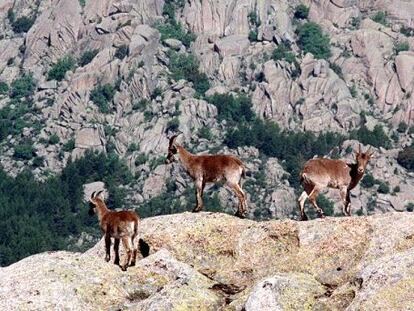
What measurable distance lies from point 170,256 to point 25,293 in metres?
4.54

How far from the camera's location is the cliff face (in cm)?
2391

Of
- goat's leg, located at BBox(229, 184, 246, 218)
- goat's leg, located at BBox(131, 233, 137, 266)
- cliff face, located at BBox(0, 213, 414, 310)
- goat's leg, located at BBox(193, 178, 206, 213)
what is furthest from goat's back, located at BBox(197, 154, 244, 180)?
goat's leg, located at BBox(131, 233, 137, 266)

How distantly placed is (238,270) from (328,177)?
7258 millimetres

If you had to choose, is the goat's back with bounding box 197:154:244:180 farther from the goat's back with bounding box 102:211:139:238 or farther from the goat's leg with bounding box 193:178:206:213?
the goat's back with bounding box 102:211:139:238

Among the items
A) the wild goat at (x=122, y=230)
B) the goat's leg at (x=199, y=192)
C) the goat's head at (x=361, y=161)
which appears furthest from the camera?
the goat's head at (x=361, y=161)

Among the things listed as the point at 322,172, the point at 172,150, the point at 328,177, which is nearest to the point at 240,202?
the point at 322,172

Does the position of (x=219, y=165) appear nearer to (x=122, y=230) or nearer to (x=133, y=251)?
(x=122, y=230)

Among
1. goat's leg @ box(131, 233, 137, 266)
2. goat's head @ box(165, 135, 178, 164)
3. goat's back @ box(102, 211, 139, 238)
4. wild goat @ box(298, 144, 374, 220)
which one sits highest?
goat's back @ box(102, 211, 139, 238)

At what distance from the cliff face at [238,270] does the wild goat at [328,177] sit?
15.0ft

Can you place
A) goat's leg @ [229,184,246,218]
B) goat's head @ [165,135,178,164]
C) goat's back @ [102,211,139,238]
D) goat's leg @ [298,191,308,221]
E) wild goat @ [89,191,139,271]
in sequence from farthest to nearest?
goat's head @ [165,135,178,164], goat's leg @ [229,184,246,218], goat's leg @ [298,191,308,221], goat's back @ [102,211,139,238], wild goat @ [89,191,139,271]

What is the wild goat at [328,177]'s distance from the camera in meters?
34.2

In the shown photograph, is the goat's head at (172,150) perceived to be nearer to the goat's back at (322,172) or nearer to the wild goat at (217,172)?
the wild goat at (217,172)

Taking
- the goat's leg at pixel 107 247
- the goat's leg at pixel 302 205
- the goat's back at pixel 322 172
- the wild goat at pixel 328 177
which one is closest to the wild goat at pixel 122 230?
the goat's leg at pixel 107 247

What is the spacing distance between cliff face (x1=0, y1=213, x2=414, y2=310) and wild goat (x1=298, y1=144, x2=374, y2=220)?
180 inches
